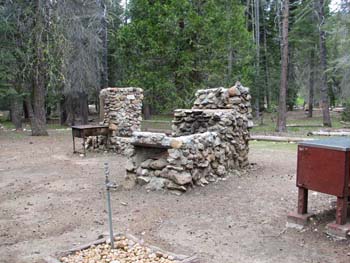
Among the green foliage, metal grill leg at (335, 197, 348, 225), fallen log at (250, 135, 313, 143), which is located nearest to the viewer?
metal grill leg at (335, 197, 348, 225)

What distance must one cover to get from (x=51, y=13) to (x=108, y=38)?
950 centimetres

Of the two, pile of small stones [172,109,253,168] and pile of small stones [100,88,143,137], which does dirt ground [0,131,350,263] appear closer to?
pile of small stones [172,109,253,168]

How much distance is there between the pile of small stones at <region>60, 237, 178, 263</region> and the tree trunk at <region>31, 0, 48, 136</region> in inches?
402

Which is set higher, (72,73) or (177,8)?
(177,8)

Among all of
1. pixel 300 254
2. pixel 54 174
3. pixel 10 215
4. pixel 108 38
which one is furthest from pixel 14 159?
pixel 108 38

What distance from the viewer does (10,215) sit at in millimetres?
5031

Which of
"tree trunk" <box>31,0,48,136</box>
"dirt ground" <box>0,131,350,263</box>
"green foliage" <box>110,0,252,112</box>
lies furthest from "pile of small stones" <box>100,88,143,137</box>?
"green foliage" <box>110,0,252,112</box>

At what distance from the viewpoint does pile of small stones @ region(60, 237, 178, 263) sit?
3.36 metres

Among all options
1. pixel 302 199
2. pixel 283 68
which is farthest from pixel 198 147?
pixel 283 68

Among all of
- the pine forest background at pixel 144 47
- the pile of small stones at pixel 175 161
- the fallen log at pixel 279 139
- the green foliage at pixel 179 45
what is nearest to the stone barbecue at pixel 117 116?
the pine forest background at pixel 144 47

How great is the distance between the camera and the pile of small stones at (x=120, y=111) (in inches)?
417

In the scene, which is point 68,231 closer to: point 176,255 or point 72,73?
point 176,255

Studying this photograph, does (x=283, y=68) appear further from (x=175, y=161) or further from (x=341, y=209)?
(x=341, y=209)

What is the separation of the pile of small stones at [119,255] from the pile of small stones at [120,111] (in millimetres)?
7061
